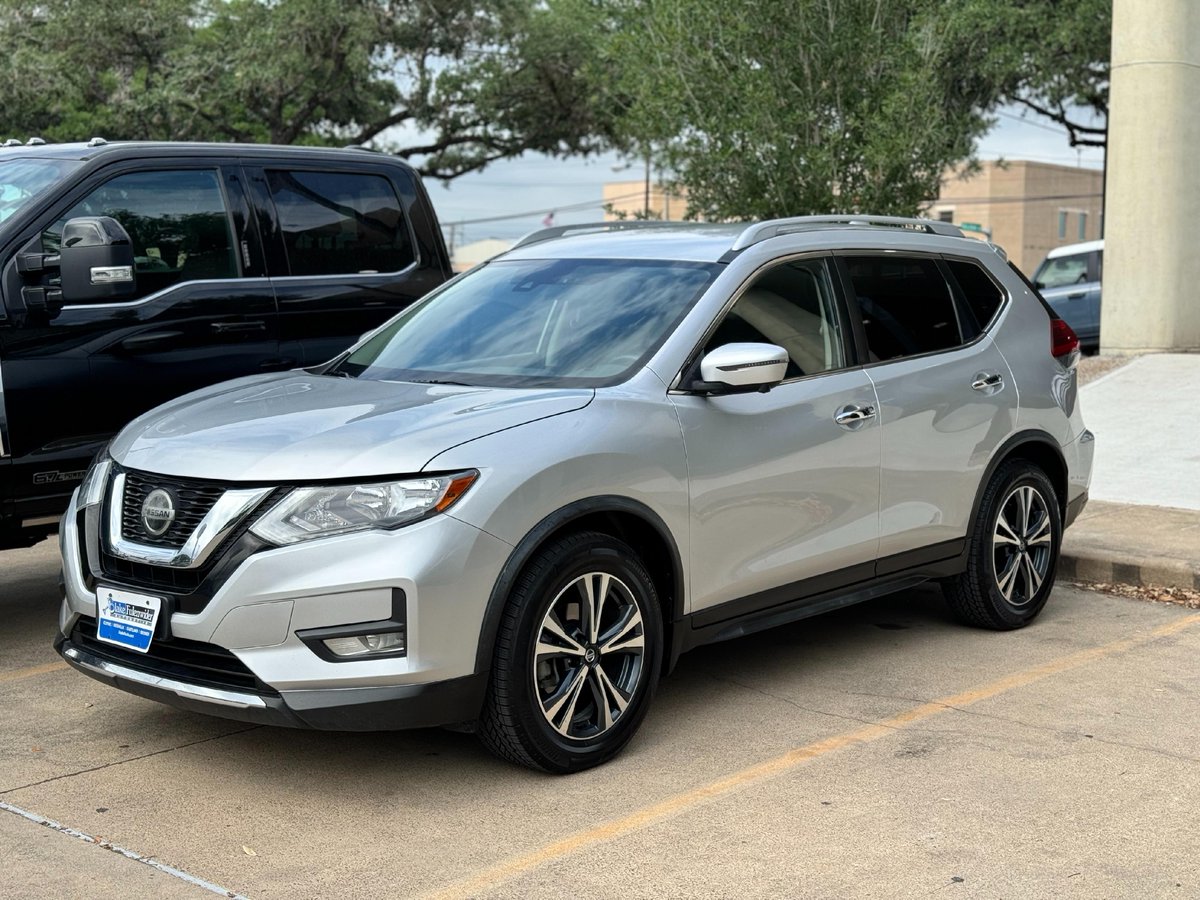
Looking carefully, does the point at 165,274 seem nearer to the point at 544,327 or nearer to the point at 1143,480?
the point at 544,327

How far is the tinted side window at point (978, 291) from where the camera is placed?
668cm

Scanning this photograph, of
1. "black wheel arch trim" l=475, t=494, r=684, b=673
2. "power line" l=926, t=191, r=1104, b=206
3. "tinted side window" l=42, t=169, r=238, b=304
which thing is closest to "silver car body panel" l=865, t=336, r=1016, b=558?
"black wheel arch trim" l=475, t=494, r=684, b=673

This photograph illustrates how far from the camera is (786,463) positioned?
216 inches

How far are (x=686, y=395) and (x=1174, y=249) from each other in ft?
40.0

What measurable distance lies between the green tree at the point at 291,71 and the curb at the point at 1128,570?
2331 centimetres

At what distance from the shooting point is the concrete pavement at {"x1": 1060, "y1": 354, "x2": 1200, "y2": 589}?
25.8 ft

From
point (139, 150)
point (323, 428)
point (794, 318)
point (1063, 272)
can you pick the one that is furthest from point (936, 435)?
point (1063, 272)

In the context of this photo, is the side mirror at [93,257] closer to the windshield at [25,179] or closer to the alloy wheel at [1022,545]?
the windshield at [25,179]

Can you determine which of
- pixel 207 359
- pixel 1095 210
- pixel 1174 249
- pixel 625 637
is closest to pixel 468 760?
Result: pixel 625 637

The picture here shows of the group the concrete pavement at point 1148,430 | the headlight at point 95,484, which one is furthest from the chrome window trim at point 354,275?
the concrete pavement at point 1148,430

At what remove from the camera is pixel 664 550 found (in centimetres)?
A: 509

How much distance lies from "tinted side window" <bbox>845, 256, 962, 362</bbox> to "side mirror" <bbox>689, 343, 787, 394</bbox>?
3.20 feet

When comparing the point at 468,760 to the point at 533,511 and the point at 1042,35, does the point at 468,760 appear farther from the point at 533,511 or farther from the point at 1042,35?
the point at 1042,35

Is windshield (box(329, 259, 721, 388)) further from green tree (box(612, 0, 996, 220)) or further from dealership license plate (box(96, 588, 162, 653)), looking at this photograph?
green tree (box(612, 0, 996, 220))
